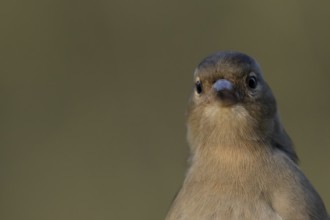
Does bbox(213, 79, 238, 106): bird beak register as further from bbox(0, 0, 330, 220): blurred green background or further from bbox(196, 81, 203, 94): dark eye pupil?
bbox(0, 0, 330, 220): blurred green background

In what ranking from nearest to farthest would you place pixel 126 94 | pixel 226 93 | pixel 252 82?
pixel 226 93, pixel 252 82, pixel 126 94

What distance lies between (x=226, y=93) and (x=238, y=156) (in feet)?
0.89

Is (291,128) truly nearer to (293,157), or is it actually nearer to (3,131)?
(3,131)

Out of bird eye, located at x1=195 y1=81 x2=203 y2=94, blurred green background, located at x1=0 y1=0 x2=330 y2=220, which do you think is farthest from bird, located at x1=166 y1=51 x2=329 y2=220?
blurred green background, located at x1=0 y1=0 x2=330 y2=220

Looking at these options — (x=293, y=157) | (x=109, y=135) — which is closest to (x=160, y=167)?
(x=109, y=135)

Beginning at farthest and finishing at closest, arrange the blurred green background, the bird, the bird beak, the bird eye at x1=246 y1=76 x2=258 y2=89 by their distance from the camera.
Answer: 1. the blurred green background
2. the bird eye at x1=246 y1=76 x2=258 y2=89
3. the bird beak
4. the bird

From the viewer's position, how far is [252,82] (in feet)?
20.1

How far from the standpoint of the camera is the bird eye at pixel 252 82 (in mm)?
Result: 6113

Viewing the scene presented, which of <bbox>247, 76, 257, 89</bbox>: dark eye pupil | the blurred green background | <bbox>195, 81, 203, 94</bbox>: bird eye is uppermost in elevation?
<bbox>195, 81, 203, 94</bbox>: bird eye

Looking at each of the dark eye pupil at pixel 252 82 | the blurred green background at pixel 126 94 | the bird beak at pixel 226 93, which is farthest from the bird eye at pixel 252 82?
the blurred green background at pixel 126 94

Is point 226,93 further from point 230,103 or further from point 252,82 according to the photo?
point 252,82

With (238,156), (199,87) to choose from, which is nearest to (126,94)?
(199,87)

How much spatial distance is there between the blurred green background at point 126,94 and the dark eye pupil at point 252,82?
273cm

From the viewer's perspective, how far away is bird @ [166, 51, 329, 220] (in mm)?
5793
